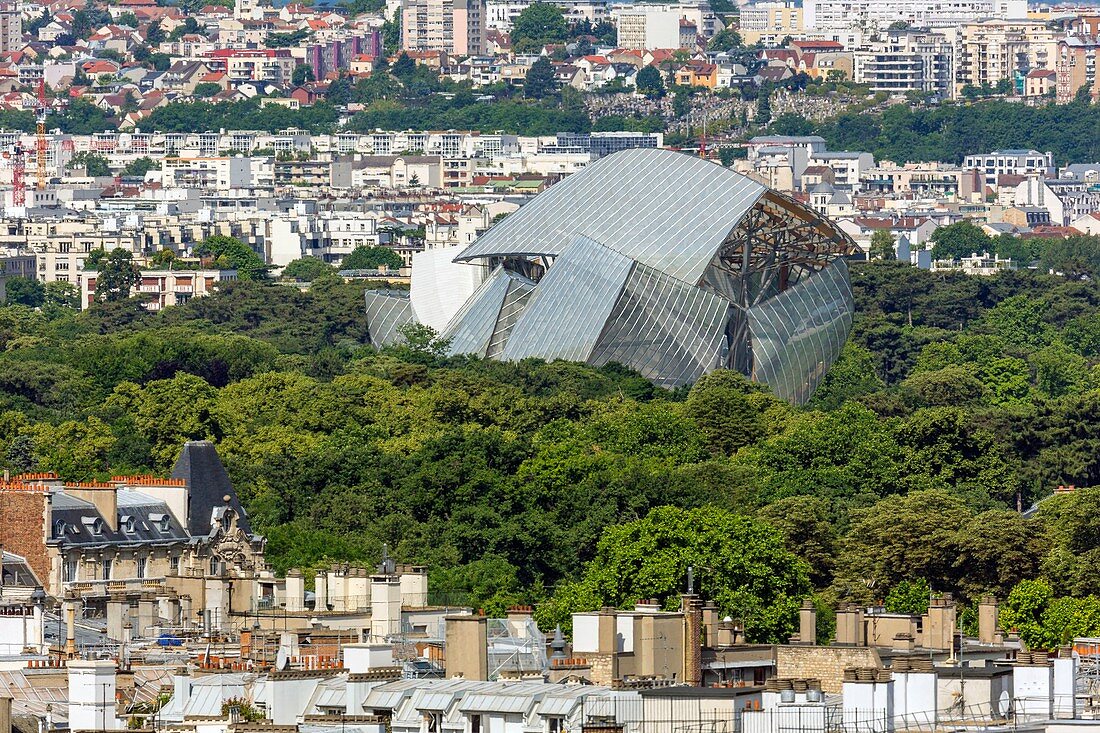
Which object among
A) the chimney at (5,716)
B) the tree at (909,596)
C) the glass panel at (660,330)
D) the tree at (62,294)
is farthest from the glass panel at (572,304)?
the chimney at (5,716)

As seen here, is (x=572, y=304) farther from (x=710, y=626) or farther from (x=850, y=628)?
(x=850, y=628)

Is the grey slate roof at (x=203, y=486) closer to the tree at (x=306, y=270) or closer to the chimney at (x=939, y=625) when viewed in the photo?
the chimney at (x=939, y=625)

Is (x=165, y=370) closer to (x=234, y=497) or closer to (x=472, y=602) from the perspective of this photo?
Answer: (x=234, y=497)

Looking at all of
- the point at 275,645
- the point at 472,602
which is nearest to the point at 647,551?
the point at 472,602

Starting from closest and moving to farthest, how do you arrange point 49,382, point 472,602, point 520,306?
1. point 472,602
2. point 49,382
3. point 520,306

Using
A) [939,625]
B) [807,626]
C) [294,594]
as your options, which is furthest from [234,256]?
[939,625]

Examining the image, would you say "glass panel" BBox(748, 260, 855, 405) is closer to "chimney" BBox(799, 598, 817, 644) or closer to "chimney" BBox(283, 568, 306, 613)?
"chimney" BBox(283, 568, 306, 613)

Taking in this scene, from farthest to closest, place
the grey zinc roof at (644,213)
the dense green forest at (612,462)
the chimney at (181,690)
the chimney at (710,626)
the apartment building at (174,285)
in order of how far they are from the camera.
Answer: the apartment building at (174,285), the grey zinc roof at (644,213), the dense green forest at (612,462), the chimney at (710,626), the chimney at (181,690)
